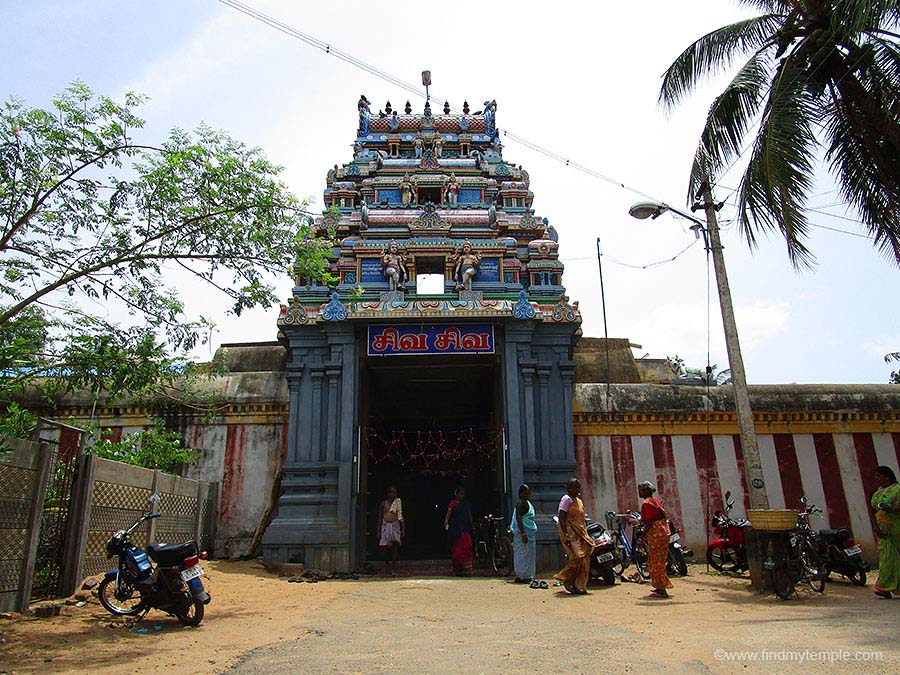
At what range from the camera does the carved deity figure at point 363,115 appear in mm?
19109

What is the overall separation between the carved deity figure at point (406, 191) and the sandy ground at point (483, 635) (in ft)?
33.0

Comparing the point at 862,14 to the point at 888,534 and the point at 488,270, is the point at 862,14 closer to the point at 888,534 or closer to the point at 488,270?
the point at 888,534

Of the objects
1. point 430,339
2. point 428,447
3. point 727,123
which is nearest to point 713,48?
point 727,123

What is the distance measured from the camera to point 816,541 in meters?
9.92

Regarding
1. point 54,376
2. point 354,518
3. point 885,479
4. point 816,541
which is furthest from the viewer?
point 354,518

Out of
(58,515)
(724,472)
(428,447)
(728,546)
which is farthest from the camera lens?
(428,447)

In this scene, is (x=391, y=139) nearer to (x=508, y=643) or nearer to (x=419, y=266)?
(x=419, y=266)

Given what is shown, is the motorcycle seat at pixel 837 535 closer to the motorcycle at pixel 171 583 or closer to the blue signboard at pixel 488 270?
the blue signboard at pixel 488 270

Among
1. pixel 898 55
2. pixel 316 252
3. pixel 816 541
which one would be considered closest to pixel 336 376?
pixel 316 252

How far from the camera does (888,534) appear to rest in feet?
27.1

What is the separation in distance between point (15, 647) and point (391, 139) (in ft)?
51.8

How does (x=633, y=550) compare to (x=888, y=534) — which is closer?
(x=888, y=534)

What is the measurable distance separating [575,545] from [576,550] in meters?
0.07

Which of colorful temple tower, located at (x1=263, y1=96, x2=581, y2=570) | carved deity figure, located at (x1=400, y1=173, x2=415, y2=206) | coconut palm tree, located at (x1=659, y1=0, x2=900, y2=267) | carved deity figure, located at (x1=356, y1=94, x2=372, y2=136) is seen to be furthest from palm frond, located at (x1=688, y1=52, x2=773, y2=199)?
carved deity figure, located at (x1=356, y1=94, x2=372, y2=136)
